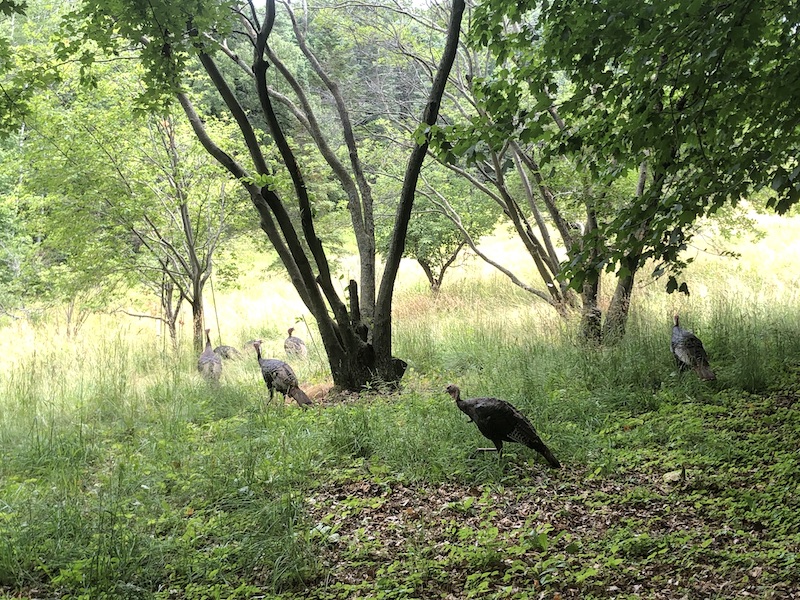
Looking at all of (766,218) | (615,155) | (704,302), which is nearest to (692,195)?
(615,155)

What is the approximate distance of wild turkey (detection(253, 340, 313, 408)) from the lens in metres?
6.82

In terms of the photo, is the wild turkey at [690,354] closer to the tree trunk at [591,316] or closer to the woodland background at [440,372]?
the woodland background at [440,372]

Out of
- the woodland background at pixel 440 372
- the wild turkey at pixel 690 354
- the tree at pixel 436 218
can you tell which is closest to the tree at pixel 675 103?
the woodland background at pixel 440 372

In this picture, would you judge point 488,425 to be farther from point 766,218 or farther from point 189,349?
point 766,218

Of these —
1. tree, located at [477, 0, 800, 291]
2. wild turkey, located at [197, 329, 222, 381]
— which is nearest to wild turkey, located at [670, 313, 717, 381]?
tree, located at [477, 0, 800, 291]

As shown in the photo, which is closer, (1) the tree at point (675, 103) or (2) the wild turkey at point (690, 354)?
(1) the tree at point (675, 103)

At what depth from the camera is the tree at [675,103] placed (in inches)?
148

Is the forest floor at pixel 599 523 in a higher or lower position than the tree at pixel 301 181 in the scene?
lower

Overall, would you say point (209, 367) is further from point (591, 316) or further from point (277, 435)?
point (591, 316)

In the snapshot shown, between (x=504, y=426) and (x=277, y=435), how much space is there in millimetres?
2173

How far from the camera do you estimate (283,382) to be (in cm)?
695

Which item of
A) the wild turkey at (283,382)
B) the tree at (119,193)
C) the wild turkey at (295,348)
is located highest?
the tree at (119,193)

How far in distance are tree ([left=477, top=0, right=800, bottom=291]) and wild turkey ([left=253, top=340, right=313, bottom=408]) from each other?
375 centimetres

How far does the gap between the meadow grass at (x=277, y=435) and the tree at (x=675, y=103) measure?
6.07 feet
